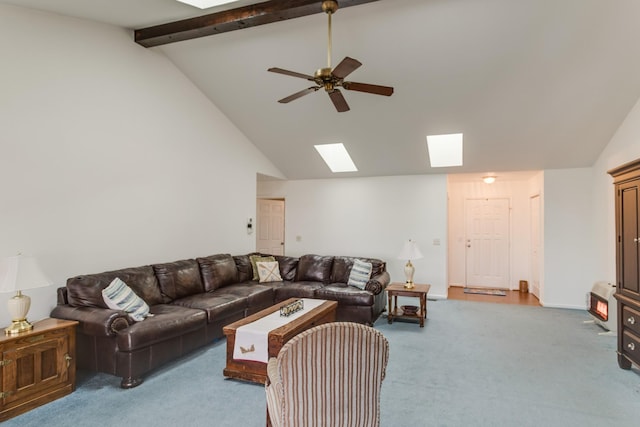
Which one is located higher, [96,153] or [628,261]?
[96,153]

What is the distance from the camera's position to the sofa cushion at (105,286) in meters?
3.46

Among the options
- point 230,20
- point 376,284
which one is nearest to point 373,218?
point 376,284

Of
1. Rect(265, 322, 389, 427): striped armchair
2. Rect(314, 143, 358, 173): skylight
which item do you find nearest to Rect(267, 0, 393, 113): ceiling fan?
Rect(265, 322, 389, 427): striped armchair

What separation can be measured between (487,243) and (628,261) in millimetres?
4401

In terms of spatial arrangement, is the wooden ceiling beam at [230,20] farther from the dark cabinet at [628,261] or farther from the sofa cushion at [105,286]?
the dark cabinet at [628,261]

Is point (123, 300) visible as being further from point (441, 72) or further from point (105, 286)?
point (441, 72)

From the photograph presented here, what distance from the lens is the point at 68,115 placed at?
362 cm

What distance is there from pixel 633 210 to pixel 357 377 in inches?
127

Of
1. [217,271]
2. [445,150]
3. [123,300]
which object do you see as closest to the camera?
[123,300]

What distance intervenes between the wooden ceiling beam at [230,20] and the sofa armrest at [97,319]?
2.97m

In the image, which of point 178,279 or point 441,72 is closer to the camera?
point 441,72

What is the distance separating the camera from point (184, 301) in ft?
13.9

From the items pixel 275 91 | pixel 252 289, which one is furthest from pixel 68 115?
pixel 252 289

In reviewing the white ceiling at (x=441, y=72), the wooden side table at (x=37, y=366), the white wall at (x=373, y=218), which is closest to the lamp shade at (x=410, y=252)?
the white wall at (x=373, y=218)
